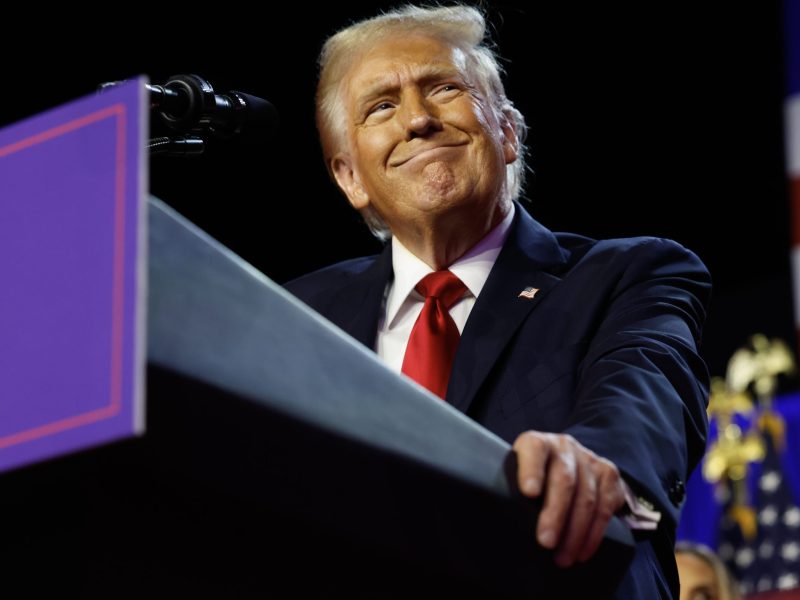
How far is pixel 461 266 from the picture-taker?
1825 millimetres

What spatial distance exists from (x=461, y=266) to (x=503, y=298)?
9.5 inches

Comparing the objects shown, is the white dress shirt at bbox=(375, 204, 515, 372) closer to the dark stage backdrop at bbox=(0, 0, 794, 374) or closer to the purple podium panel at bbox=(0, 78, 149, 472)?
the purple podium panel at bbox=(0, 78, 149, 472)

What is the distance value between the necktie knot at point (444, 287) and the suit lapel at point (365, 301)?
2.8 inches

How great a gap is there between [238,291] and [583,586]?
0.35 m

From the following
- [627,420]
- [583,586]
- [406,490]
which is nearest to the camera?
[406,490]

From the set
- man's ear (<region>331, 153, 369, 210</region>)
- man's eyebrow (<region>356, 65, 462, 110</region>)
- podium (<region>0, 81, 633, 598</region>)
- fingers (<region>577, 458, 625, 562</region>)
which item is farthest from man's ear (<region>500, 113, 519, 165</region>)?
podium (<region>0, 81, 633, 598</region>)

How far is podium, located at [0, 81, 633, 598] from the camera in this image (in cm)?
64

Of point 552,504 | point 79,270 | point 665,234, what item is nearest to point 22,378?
point 79,270

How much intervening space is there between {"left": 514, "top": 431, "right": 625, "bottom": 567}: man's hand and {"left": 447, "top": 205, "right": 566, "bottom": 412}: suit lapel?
0.55 m

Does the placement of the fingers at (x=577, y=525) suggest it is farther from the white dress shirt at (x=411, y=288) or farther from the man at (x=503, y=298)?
the white dress shirt at (x=411, y=288)

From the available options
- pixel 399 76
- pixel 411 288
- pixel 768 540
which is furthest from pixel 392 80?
pixel 768 540

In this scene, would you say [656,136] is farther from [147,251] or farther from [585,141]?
[147,251]

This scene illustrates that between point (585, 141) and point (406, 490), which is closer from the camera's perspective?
point (406, 490)

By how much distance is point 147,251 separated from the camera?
637mm
